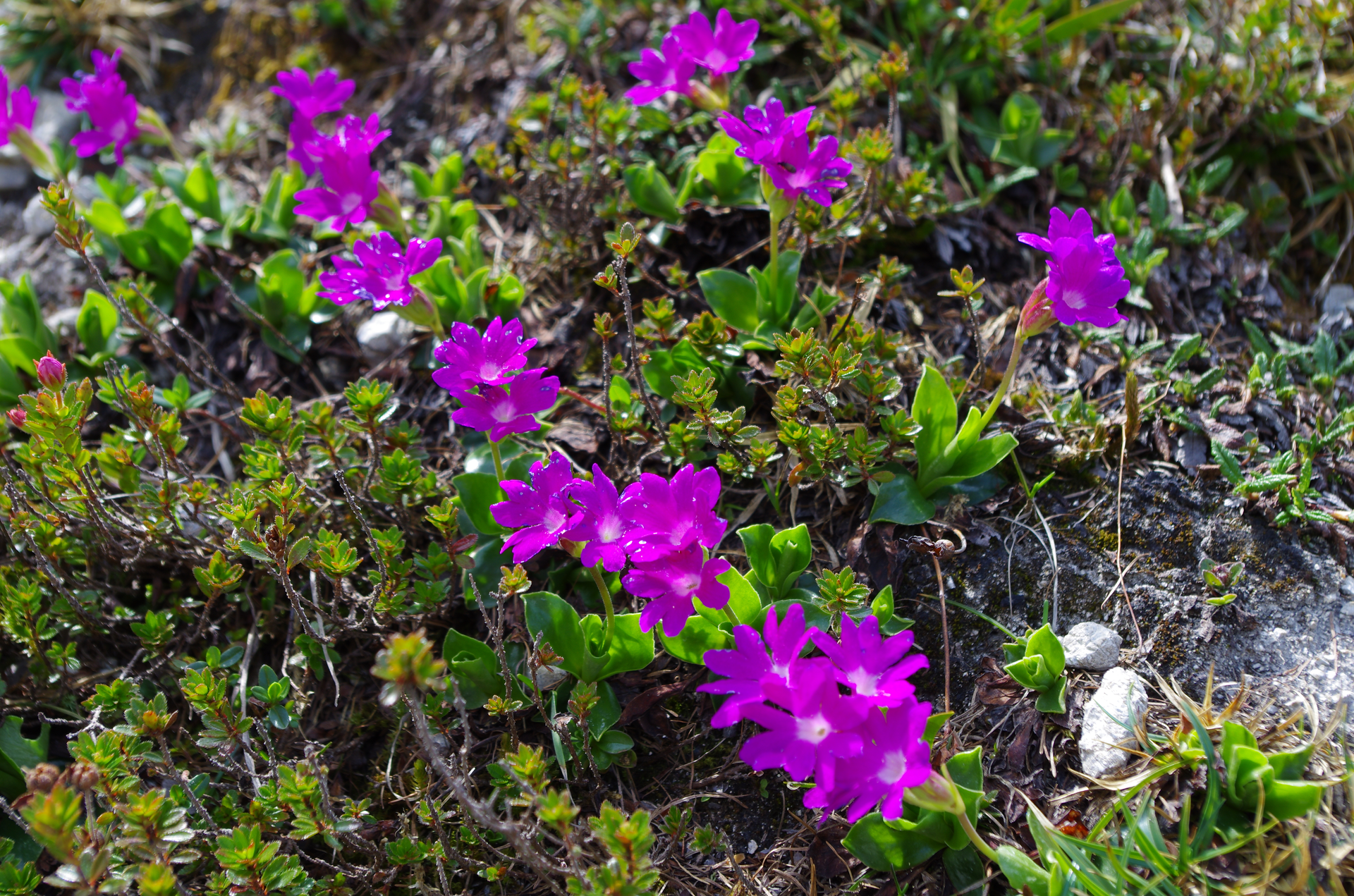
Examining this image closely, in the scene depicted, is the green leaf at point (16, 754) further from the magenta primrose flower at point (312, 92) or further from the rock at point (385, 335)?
the magenta primrose flower at point (312, 92)

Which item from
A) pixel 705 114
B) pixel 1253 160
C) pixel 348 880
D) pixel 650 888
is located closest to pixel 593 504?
pixel 650 888

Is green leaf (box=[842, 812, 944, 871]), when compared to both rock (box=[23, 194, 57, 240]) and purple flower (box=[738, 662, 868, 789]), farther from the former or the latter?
rock (box=[23, 194, 57, 240])

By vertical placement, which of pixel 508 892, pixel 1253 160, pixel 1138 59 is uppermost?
pixel 1138 59

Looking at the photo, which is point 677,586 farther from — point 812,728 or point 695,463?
point 695,463

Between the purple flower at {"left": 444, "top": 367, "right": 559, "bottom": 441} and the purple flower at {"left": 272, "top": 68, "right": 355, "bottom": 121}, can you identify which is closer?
the purple flower at {"left": 444, "top": 367, "right": 559, "bottom": 441}

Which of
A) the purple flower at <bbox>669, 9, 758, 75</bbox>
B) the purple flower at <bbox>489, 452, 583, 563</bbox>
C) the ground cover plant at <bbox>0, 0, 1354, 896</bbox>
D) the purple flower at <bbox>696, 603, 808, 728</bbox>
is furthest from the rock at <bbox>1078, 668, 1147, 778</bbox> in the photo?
the purple flower at <bbox>669, 9, 758, 75</bbox>

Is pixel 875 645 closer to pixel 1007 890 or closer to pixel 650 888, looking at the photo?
pixel 1007 890

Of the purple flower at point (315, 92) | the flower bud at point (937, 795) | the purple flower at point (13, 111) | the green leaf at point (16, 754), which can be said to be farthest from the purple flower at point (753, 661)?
the purple flower at point (13, 111)
